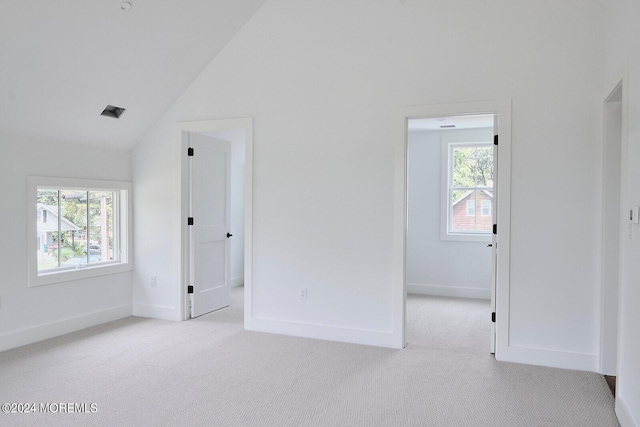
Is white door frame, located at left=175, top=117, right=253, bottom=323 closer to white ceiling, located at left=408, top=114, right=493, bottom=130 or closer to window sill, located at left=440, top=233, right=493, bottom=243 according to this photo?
white ceiling, located at left=408, top=114, right=493, bottom=130

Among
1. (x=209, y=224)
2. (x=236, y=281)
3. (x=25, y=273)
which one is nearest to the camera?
(x=25, y=273)

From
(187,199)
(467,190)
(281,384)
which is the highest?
(467,190)

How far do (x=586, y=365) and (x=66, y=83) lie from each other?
4743 millimetres

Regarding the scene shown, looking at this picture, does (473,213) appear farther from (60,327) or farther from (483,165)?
(60,327)

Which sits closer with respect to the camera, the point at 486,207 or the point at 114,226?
the point at 114,226

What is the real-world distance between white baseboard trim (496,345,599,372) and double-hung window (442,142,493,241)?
303 cm

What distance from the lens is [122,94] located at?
180 inches

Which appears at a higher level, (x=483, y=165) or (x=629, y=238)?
(x=483, y=165)

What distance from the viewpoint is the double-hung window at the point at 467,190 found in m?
6.80

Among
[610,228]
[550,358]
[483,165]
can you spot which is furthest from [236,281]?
[610,228]

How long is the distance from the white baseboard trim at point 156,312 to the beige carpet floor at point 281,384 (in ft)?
1.88

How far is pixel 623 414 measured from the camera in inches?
107

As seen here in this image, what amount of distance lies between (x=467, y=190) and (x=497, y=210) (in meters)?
3.05

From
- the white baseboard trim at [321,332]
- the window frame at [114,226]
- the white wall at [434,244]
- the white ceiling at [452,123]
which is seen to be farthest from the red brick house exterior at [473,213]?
the window frame at [114,226]
